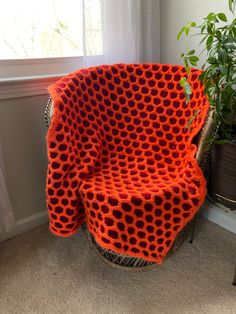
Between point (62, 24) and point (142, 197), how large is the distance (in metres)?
1.06

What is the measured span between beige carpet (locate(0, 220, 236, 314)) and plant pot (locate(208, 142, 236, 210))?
1.22ft

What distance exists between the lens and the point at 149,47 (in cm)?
158

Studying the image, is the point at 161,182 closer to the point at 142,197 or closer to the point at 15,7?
the point at 142,197

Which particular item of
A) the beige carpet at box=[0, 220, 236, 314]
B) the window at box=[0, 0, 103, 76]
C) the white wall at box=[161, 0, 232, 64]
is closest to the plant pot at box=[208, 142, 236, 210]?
the beige carpet at box=[0, 220, 236, 314]

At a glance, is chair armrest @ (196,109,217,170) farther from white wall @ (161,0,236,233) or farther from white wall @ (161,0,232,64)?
white wall @ (161,0,232,64)

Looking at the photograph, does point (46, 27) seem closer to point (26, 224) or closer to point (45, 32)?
point (45, 32)

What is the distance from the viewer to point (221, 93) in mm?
970

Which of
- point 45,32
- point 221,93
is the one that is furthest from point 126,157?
point 45,32

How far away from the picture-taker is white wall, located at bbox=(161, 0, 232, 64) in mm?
1399

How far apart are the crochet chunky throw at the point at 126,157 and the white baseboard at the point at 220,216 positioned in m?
0.50

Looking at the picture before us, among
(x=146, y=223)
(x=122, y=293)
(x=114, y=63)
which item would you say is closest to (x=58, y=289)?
(x=122, y=293)

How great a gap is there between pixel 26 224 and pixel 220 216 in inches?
43.2

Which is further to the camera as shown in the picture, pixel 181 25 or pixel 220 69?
pixel 181 25

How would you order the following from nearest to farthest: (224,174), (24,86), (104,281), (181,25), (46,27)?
(224,174) < (104,281) < (24,86) < (46,27) < (181,25)
